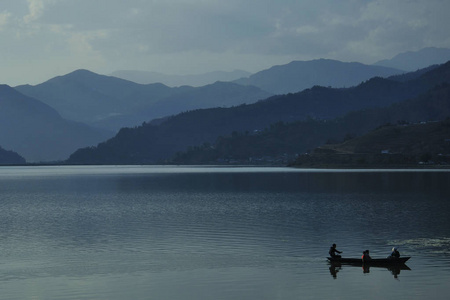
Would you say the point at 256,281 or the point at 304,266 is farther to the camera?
the point at 304,266

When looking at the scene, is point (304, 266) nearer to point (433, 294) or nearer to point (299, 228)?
point (433, 294)

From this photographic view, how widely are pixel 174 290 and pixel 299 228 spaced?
1477 inches

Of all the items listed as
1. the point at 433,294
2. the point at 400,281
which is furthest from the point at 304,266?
the point at 433,294

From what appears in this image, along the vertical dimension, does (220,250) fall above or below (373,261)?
below

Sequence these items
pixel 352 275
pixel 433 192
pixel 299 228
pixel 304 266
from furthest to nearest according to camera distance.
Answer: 1. pixel 433 192
2. pixel 299 228
3. pixel 304 266
4. pixel 352 275

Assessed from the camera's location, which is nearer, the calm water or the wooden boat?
the calm water

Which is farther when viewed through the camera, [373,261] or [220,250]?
[220,250]

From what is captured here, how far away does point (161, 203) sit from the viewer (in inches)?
5128

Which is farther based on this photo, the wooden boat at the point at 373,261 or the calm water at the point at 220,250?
the wooden boat at the point at 373,261

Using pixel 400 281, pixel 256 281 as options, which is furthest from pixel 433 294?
pixel 256 281

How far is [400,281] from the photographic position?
5147cm

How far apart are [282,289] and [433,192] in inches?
4220

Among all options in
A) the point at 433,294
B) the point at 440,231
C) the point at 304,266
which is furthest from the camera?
the point at 440,231

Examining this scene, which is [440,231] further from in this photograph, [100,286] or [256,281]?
[100,286]
